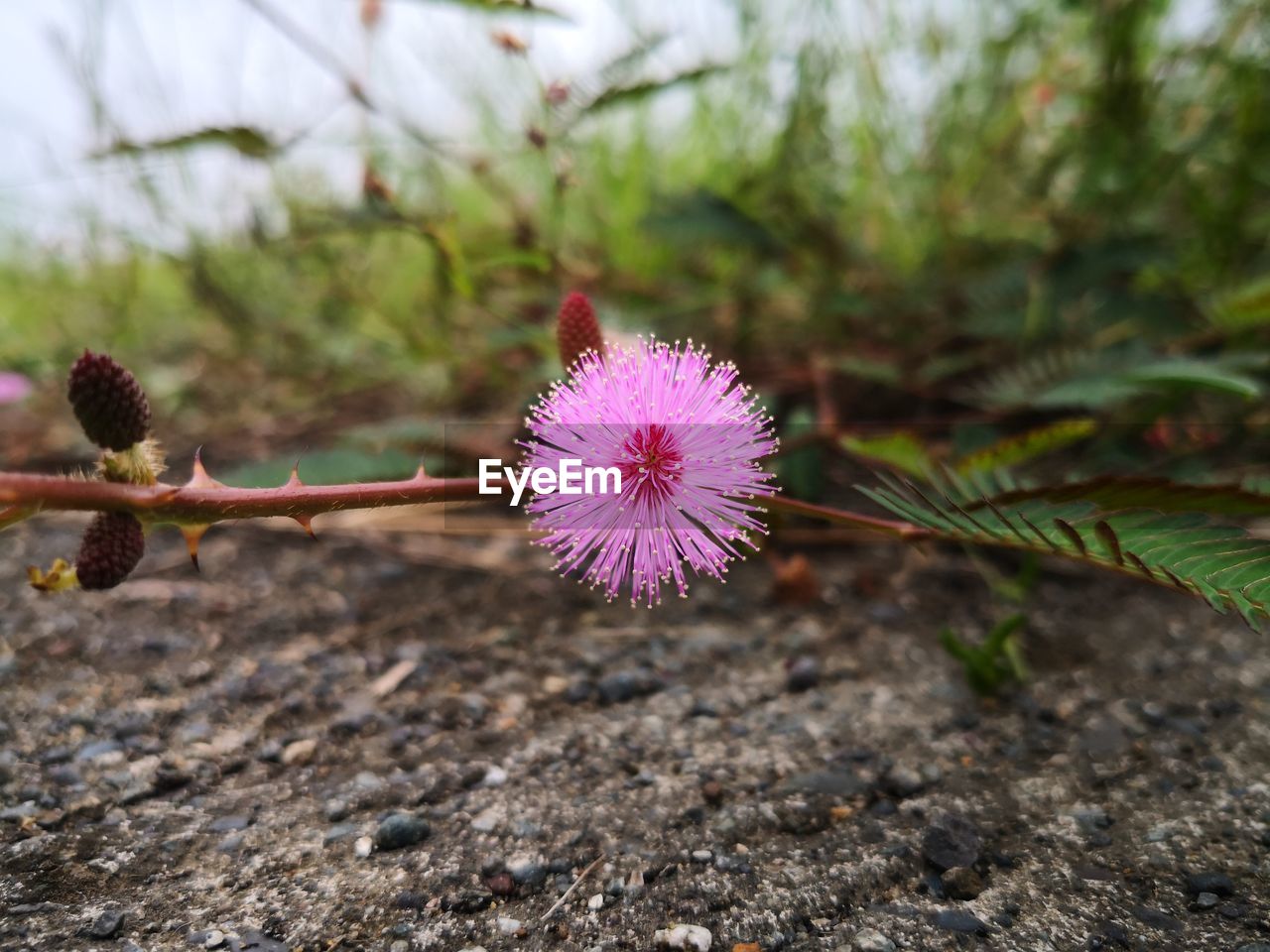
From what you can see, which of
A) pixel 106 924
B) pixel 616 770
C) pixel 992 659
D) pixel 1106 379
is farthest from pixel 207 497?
pixel 1106 379

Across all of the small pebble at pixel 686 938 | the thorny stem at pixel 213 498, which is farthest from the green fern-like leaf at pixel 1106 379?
the small pebble at pixel 686 938

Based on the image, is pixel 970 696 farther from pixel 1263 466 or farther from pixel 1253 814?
pixel 1263 466

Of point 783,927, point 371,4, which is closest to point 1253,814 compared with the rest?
point 783,927

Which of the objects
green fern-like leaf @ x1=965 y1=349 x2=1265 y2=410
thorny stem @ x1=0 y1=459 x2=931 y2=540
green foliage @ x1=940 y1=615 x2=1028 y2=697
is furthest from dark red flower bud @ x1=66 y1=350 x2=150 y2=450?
green fern-like leaf @ x1=965 y1=349 x2=1265 y2=410

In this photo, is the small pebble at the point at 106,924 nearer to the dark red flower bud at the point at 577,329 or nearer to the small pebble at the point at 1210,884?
the dark red flower bud at the point at 577,329

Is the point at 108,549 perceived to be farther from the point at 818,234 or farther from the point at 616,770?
the point at 818,234

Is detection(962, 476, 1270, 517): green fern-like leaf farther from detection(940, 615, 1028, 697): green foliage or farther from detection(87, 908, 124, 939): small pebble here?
detection(87, 908, 124, 939): small pebble
